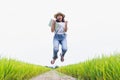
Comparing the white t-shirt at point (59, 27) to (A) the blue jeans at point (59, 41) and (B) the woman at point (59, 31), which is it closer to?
(B) the woman at point (59, 31)

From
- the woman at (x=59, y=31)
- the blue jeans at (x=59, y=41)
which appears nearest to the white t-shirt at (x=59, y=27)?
the woman at (x=59, y=31)

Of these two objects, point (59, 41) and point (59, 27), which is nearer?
point (59, 27)

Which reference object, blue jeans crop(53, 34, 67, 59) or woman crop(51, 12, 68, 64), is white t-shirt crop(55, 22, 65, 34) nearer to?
woman crop(51, 12, 68, 64)

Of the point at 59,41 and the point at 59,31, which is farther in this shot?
the point at 59,41

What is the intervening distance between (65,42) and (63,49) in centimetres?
33

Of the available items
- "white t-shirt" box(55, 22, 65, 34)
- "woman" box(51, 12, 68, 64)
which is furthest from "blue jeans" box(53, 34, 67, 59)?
"white t-shirt" box(55, 22, 65, 34)

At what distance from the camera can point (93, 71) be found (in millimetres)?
6418

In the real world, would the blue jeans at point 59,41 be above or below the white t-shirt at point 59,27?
below

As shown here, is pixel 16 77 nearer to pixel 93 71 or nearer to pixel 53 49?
pixel 93 71

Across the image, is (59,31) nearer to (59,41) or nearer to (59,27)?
(59,27)

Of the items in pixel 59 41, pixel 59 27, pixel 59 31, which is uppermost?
pixel 59 27

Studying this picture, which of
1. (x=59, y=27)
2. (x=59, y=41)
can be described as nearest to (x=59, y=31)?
(x=59, y=27)

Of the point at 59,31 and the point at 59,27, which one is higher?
the point at 59,27

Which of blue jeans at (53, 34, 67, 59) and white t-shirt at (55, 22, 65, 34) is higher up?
white t-shirt at (55, 22, 65, 34)
